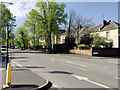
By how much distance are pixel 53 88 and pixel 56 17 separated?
31.5 metres

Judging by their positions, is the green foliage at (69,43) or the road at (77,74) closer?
the road at (77,74)

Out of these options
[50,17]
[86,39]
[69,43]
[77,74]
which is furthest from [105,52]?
[77,74]

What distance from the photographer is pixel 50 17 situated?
34625 mm

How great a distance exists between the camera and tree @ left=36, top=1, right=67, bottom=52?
35.1 metres

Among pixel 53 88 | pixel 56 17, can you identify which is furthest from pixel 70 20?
pixel 53 88

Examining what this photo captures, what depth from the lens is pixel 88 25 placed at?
114 feet

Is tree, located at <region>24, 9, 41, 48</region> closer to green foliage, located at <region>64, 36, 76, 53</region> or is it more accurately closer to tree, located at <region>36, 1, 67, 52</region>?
tree, located at <region>36, 1, 67, 52</region>

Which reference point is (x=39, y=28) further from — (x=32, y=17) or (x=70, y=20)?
(x=70, y=20)

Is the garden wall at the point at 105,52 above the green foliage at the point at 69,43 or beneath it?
beneath

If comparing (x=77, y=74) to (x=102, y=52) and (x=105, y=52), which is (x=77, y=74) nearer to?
(x=102, y=52)

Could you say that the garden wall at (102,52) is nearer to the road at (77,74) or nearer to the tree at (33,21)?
the road at (77,74)

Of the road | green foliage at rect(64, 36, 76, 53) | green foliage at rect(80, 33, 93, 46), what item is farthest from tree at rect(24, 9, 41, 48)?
the road

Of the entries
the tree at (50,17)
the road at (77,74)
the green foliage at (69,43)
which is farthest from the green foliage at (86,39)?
the road at (77,74)

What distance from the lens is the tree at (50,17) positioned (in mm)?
35125
